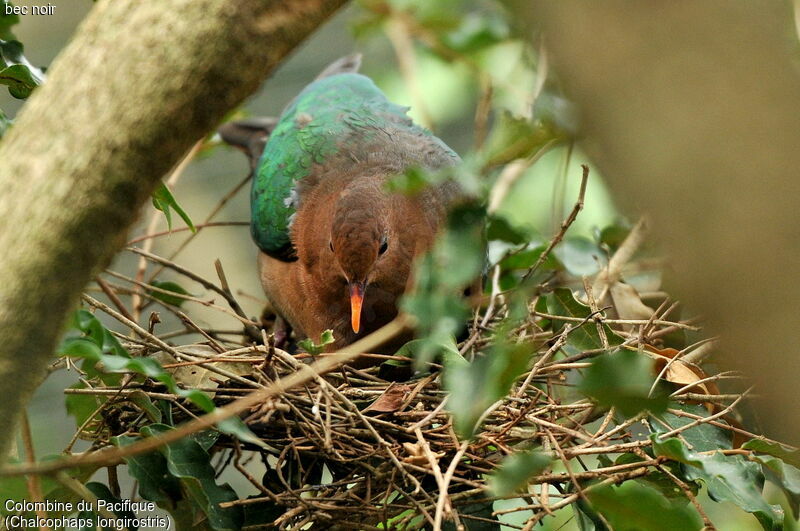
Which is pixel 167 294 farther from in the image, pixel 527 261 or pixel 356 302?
pixel 527 261

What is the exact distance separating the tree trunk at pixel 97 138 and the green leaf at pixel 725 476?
1375mm

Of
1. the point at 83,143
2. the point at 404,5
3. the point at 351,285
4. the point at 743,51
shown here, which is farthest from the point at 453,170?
the point at 404,5

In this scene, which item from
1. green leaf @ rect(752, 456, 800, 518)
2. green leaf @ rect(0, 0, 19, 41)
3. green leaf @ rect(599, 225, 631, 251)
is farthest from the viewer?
green leaf @ rect(599, 225, 631, 251)

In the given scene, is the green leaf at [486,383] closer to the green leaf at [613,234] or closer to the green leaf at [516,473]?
the green leaf at [516,473]

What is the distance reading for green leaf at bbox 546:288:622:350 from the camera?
114 inches

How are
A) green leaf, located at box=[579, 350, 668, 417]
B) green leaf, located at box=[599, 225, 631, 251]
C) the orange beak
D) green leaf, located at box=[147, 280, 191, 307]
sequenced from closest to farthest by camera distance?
1. green leaf, located at box=[579, 350, 668, 417]
2. the orange beak
3. green leaf, located at box=[147, 280, 191, 307]
4. green leaf, located at box=[599, 225, 631, 251]

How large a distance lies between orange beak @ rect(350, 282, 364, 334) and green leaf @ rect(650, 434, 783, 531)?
126 cm

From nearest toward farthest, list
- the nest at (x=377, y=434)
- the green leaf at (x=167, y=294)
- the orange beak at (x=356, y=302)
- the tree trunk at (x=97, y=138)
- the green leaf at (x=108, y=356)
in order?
the tree trunk at (x=97, y=138) → the green leaf at (x=108, y=356) → the nest at (x=377, y=434) → the orange beak at (x=356, y=302) → the green leaf at (x=167, y=294)

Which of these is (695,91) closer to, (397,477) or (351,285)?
(397,477)

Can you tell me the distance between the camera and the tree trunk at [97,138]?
162cm

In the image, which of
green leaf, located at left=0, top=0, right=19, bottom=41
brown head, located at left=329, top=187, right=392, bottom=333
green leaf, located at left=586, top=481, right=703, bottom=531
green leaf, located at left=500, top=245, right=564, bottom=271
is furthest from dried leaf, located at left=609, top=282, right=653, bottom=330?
green leaf, located at left=0, top=0, right=19, bottom=41

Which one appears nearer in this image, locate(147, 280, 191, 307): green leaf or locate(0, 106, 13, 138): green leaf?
locate(0, 106, 13, 138): green leaf

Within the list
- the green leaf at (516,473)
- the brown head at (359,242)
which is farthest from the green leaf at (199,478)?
the green leaf at (516,473)

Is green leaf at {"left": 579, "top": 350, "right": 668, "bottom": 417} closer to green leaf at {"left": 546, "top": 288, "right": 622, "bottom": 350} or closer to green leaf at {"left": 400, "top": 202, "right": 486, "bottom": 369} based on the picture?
green leaf at {"left": 400, "top": 202, "right": 486, "bottom": 369}
